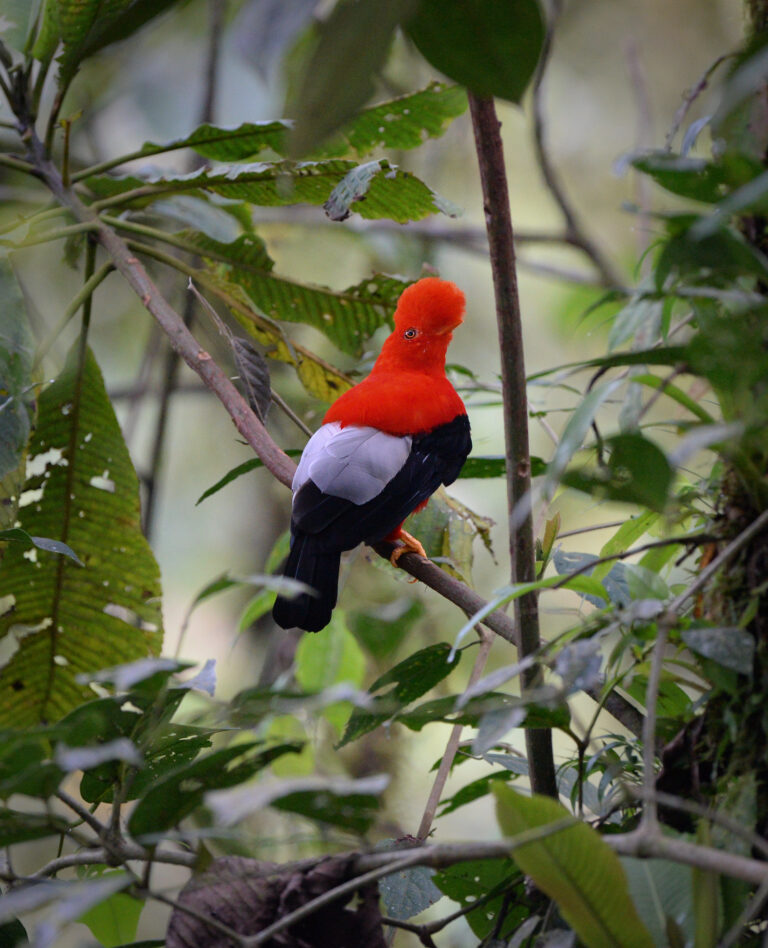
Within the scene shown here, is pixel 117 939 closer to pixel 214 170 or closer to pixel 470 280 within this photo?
pixel 214 170

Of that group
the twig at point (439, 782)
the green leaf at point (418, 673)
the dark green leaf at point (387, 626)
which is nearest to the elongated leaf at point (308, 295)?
the dark green leaf at point (387, 626)

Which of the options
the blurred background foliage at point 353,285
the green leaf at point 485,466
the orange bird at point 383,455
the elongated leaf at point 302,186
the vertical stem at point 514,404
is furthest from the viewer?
the blurred background foliage at point 353,285

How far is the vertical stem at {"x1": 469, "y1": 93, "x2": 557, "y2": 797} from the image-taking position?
894 mm

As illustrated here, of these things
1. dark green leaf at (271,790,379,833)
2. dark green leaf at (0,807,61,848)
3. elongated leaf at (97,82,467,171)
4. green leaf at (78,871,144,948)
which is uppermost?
elongated leaf at (97,82,467,171)

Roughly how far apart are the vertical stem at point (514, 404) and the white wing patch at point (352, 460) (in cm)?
86

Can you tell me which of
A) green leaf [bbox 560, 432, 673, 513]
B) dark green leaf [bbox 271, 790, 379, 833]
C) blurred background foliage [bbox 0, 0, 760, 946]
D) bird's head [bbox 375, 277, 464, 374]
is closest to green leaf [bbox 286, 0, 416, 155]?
green leaf [bbox 560, 432, 673, 513]

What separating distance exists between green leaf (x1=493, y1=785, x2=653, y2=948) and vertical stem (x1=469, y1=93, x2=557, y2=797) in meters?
0.20

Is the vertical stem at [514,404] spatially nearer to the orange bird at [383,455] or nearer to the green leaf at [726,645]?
the green leaf at [726,645]

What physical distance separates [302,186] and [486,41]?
1.14 m

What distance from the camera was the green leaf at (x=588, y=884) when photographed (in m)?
0.69

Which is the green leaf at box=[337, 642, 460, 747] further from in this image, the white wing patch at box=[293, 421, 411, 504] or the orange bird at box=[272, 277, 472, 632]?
the white wing patch at box=[293, 421, 411, 504]

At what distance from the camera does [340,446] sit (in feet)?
6.41

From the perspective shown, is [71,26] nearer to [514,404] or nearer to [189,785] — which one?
[514,404]

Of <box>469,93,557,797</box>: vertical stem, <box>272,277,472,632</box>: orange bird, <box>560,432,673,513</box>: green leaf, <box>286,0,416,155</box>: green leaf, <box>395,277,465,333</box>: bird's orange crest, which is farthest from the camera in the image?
<box>395,277,465,333</box>: bird's orange crest
